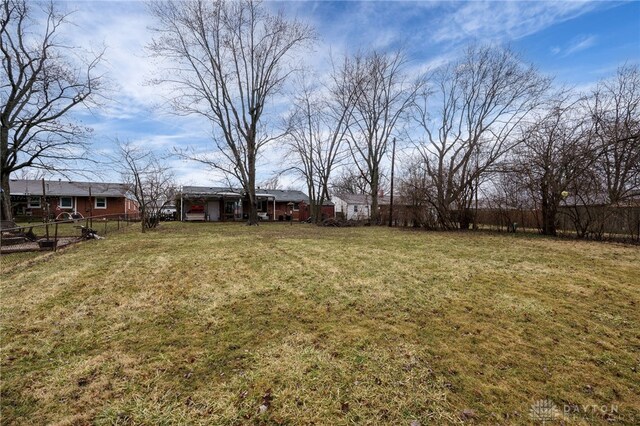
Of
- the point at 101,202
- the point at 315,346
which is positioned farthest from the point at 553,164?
the point at 101,202

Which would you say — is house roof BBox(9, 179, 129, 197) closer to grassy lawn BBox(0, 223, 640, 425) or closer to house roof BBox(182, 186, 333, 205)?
house roof BBox(182, 186, 333, 205)

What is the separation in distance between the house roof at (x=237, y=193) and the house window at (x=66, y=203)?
8685mm

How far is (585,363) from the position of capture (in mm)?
2496

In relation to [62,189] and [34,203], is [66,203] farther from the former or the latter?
[34,203]

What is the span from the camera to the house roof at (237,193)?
25.8m

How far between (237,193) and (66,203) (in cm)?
1388

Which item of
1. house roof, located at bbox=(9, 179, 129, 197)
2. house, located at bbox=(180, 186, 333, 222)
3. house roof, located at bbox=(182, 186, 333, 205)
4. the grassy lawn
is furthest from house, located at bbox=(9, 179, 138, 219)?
the grassy lawn

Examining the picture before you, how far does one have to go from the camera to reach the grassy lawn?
196 cm

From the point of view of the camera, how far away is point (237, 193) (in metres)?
26.2

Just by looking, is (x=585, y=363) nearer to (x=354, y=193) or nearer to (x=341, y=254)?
(x=341, y=254)

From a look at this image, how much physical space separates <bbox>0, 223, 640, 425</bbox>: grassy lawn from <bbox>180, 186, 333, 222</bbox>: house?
65.0 ft

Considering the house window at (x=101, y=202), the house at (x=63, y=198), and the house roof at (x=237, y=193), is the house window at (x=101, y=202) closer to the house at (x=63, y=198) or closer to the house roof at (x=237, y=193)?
the house at (x=63, y=198)

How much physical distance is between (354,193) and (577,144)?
113 ft

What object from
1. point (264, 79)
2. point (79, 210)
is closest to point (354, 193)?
point (264, 79)
